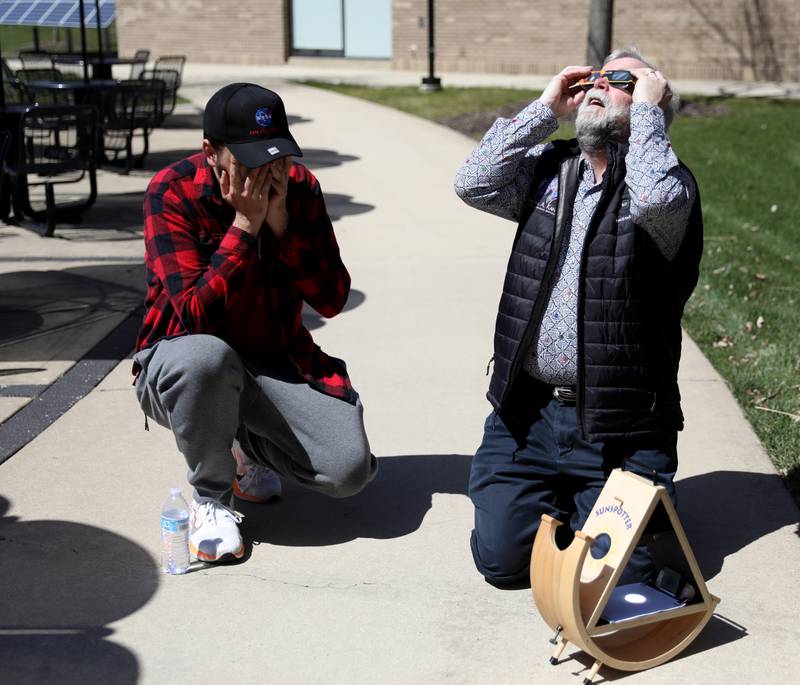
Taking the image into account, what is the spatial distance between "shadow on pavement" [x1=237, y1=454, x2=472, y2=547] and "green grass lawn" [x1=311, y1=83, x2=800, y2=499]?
1.33 m

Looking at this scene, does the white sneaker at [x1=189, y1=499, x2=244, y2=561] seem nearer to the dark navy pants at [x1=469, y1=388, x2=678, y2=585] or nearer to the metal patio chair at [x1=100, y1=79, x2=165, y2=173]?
the dark navy pants at [x1=469, y1=388, x2=678, y2=585]

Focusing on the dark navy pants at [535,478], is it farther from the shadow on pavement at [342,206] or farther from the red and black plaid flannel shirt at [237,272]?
the shadow on pavement at [342,206]

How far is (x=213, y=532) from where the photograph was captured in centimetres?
350

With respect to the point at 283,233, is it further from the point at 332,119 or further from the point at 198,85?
the point at 198,85

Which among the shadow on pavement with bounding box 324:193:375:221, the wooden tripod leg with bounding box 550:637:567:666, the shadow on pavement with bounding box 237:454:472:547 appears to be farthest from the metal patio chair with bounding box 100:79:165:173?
the wooden tripod leg with bounding box 550:637:567:666

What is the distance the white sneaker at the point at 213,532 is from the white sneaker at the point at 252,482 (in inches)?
16.1

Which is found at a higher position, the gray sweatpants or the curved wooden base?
the gray sweatpants

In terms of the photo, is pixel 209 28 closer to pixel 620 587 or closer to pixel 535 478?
pixel 535 478

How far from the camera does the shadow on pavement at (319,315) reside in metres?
6.11

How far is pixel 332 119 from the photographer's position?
15055 millimetres

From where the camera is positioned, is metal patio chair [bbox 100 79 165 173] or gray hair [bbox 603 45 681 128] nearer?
gray hair [bbox 603 45 681 128]

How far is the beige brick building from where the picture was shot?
22484 millimetres

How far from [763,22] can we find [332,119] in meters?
11.4

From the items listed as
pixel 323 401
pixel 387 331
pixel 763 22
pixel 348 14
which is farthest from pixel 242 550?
pixel 348 14
